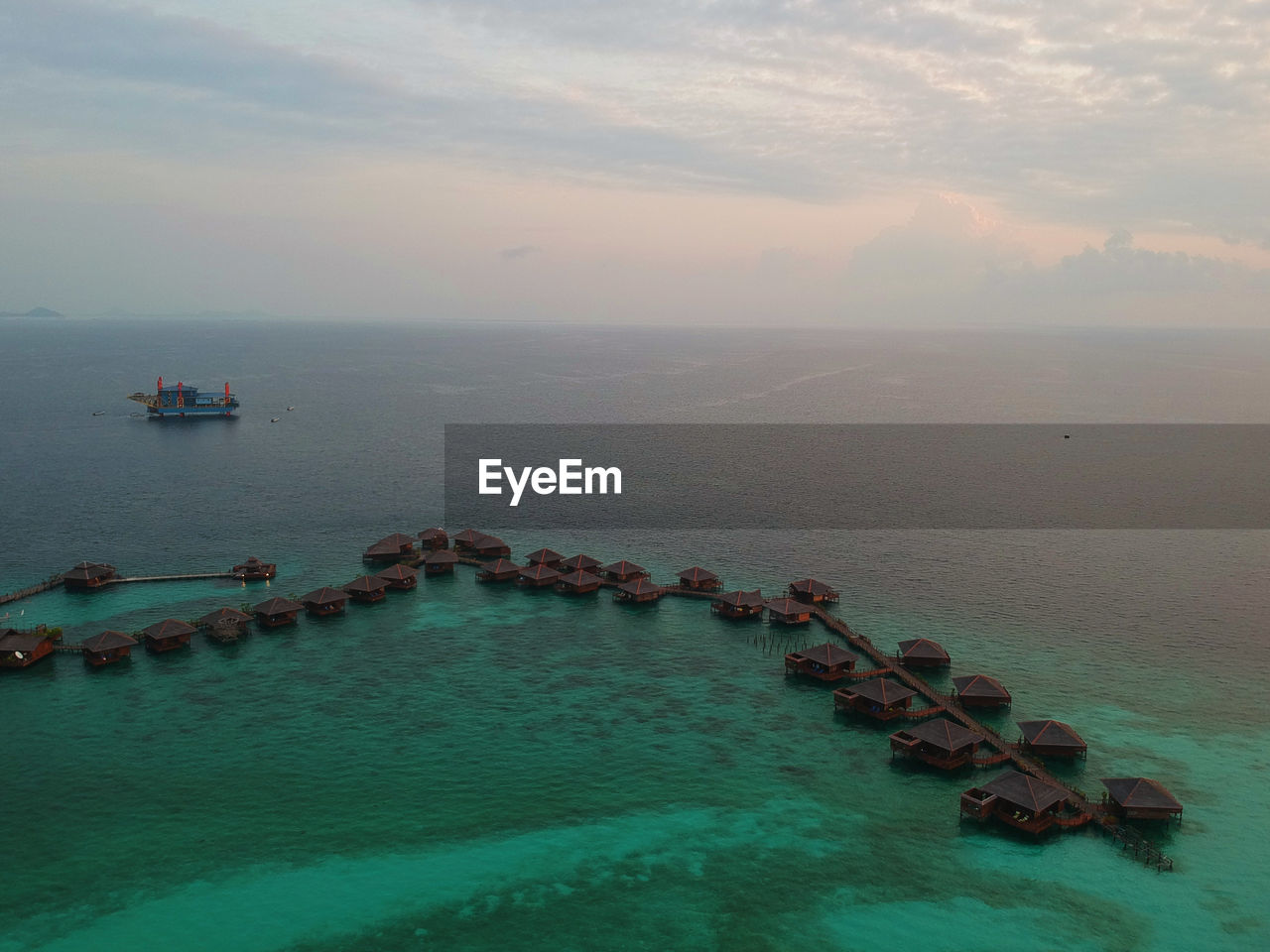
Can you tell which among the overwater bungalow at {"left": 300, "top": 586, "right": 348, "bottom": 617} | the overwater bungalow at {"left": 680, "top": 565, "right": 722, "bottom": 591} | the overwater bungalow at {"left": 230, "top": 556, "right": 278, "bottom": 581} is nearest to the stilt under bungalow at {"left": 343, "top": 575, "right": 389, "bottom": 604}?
the overwater bungalow at {"left": 300, "top": 586, "right": 348, "bottom": 617}

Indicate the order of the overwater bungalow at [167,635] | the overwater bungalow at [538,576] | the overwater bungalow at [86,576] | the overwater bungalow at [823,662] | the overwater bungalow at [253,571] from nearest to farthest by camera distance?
the overwater bungalow at [823,662]
the overwater bungalow at [167,635]
the overwater bungalow at [86,576]
the overwater bungalow at [538,576]
the overwater bungalow at [253,571]

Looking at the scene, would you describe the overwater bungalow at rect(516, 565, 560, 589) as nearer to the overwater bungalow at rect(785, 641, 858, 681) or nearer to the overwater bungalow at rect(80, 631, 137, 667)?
the overwater bungalow at rect(785, 641, 858, 681)

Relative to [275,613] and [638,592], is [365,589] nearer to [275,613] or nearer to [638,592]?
[275,613]

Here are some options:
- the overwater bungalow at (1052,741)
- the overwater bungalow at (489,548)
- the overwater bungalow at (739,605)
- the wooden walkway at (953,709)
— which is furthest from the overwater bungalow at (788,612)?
the overwater bungalow at (489,548)

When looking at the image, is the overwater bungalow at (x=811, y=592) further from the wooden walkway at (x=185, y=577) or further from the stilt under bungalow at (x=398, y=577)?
the wooden walkway at (x=185, y=577)

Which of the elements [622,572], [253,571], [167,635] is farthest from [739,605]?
[253,571]
